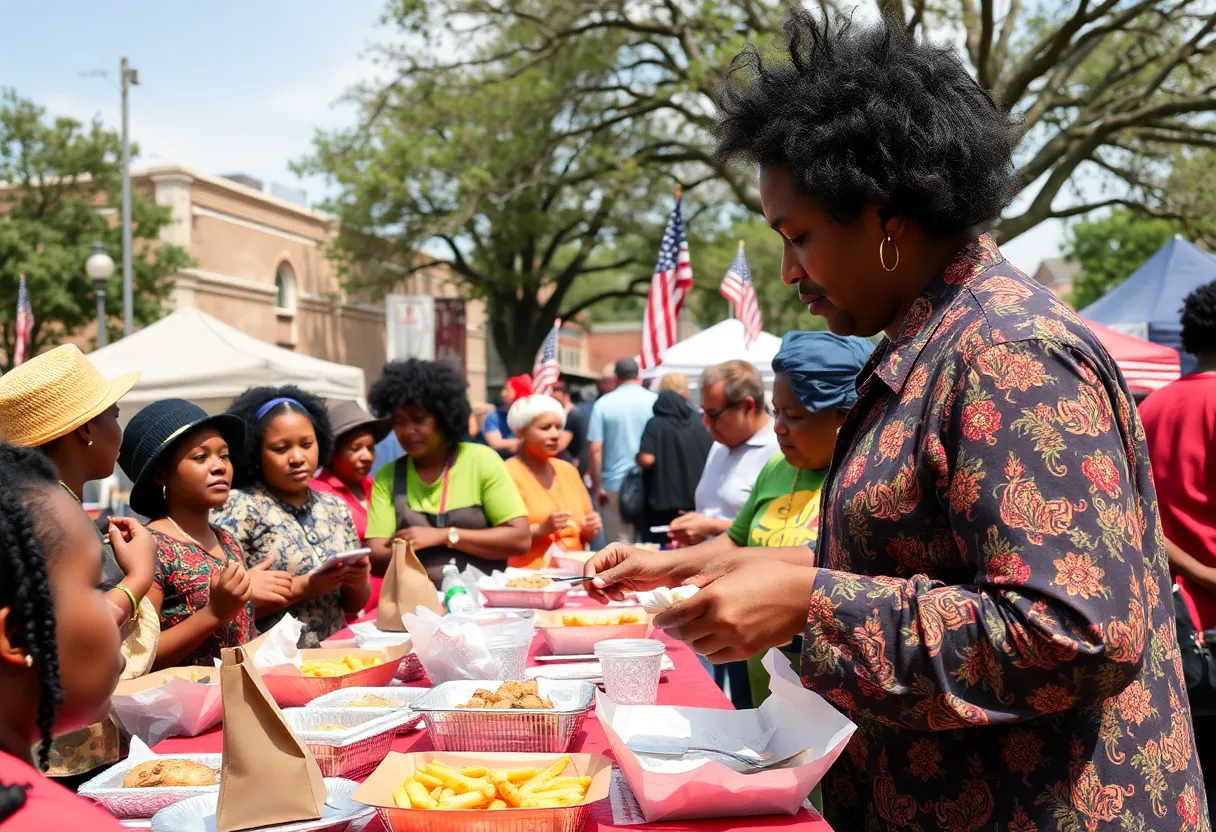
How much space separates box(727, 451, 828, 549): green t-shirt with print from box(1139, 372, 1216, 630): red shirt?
133cm

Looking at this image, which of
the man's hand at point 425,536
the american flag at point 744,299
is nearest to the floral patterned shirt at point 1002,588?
the man's hand at point 425,536

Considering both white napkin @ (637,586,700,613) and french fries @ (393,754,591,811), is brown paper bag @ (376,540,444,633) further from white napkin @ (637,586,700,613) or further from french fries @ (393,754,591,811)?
white napkin @ (637,586,700,613)

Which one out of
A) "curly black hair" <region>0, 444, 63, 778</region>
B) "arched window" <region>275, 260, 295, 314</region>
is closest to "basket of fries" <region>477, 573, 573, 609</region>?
"curly black hair" <region>0, 444, 63, 778</region>

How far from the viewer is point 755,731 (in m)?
2.12

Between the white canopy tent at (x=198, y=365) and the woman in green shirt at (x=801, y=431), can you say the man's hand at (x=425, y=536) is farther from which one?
the white canopy tent at (x=198, y=365)

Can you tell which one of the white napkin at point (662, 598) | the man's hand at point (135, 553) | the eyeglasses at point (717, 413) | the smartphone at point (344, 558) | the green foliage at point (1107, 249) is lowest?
the smartphone at point (344, 558)

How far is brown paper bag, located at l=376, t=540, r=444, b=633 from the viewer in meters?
3.70

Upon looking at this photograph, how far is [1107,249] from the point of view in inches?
2355

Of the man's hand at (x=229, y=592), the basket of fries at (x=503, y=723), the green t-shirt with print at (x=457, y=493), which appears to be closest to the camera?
the basket of fries at (x=503, y=723)


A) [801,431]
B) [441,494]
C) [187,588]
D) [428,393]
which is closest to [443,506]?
[441,494]

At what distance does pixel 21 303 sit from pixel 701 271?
66.0 feet

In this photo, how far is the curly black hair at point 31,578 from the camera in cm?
131

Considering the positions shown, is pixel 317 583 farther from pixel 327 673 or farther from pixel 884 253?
pixel 884 253

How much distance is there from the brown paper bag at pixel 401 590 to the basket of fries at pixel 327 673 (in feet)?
1.87
